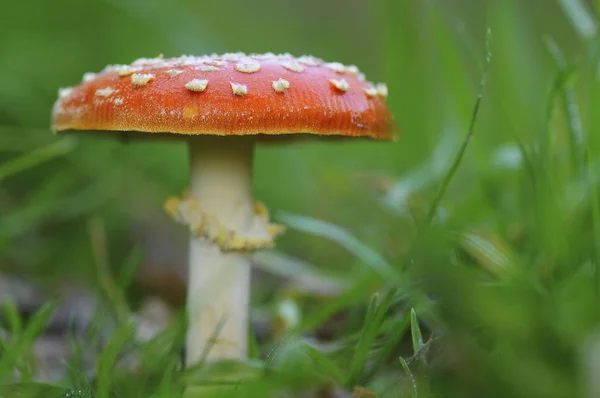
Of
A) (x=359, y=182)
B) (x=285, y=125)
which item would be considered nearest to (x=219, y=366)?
(x=285, y=125)

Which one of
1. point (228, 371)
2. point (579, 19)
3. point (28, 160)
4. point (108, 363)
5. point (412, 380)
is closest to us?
point (412, 380)

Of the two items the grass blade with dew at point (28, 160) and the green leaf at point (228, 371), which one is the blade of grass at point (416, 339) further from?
the grass blade with dew at point (28, 160)

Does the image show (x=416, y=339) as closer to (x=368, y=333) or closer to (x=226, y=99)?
(x=368, y=333)

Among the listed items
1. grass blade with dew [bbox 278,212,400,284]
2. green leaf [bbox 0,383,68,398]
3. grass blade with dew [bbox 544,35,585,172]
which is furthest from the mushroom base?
grass blade with dew [bbox 544,35,585,172]

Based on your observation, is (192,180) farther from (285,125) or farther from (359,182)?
(359,182)

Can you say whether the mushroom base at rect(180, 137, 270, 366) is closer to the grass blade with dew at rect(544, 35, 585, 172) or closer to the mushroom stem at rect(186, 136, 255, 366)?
the mushroom stem at rect(186, 136, 255, 366)

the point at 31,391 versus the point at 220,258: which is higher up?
the point at 220,258

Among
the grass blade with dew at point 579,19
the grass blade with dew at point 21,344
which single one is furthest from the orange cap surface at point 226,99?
the grass blade with dew at point 579,19

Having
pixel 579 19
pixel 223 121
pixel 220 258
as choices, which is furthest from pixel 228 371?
pixel 579 19
